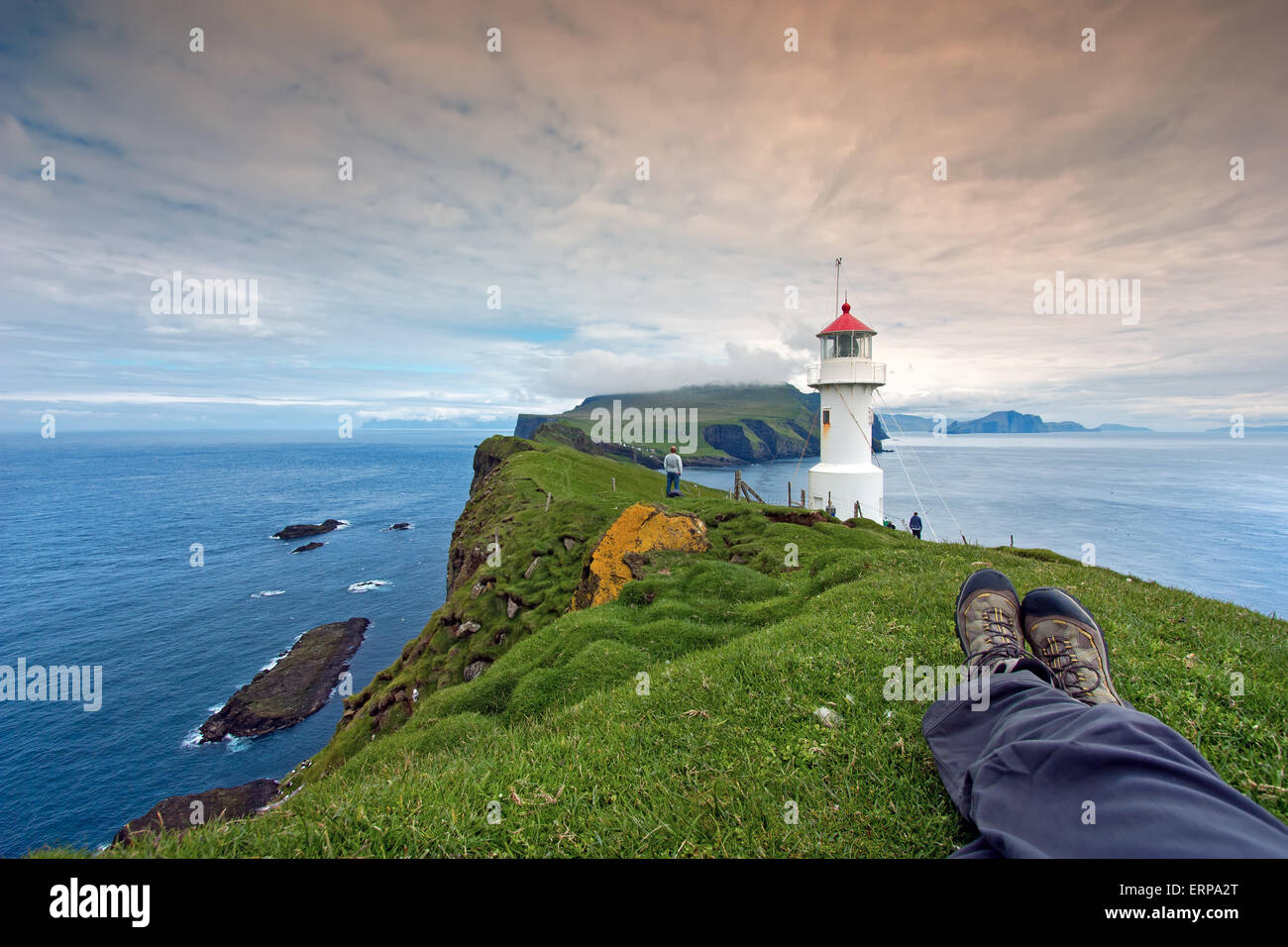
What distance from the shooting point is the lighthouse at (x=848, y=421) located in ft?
119

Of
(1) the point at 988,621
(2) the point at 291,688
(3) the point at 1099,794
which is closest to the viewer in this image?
(3) the point at 1099,794

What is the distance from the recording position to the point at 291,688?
46500 mm

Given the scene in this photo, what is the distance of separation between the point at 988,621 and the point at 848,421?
107 feet

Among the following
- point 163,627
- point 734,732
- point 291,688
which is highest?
point 734,732

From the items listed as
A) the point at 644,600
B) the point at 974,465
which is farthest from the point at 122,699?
the point at 974,465

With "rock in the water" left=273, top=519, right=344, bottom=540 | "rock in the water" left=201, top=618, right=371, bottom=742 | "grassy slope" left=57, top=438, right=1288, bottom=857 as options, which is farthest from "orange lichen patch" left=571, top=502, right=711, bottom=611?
"rock in the water" left=273, top=519, right=344, bottom=540

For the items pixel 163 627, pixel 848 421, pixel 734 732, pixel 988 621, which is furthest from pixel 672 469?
pixel 163 627

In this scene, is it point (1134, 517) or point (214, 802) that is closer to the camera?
point (214, 802)

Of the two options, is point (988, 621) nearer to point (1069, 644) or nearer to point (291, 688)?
point (1069, 644)

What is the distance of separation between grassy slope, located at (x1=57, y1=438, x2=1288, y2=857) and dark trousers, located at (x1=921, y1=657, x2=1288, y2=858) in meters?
0.82

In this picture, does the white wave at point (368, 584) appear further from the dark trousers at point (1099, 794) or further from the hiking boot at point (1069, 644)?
the dark trousers at point (1099, 794)

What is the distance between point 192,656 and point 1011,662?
235 feet

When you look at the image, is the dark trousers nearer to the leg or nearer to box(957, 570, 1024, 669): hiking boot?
the leg

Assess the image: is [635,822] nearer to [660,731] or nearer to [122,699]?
[660,731]
